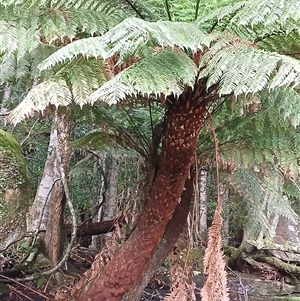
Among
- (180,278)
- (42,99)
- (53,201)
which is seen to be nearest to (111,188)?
(53,201)

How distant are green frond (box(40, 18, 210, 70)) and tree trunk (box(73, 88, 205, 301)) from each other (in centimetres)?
35

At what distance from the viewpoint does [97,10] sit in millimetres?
1618

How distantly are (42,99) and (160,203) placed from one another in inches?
27.8

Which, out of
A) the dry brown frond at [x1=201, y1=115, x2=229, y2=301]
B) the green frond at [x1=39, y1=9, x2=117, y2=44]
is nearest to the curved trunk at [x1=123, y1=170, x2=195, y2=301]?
the dry brown frond at [x1=201, y1=115, x2=229, y2=301]

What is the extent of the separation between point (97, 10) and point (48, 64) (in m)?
0.56

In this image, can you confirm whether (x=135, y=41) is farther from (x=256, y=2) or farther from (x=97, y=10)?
(x=97, y=10)

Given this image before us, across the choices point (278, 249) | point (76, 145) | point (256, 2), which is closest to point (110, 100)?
point (256, 2)

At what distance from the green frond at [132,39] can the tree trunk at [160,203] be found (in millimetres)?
355

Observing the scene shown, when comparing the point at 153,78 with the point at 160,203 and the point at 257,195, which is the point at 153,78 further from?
the point at 257,195

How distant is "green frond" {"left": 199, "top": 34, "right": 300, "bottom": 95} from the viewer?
1.14m

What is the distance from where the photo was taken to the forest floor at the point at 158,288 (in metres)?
2.42

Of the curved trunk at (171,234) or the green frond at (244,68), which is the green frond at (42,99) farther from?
the curved trunk at (171,234)

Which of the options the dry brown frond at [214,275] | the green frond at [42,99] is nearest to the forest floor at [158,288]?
the dry brown frond at [214,275]

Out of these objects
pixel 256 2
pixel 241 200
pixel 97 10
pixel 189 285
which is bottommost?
pixel 189 285
